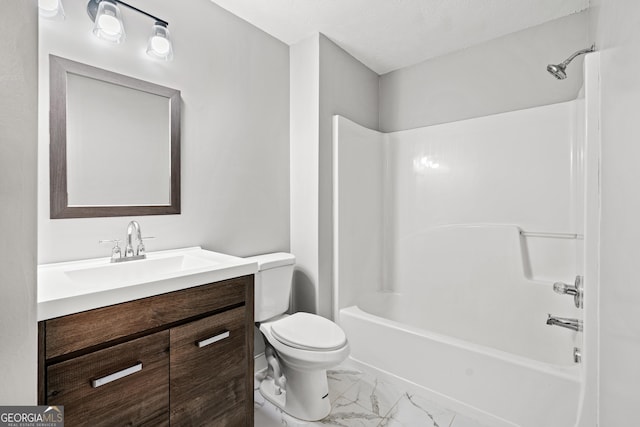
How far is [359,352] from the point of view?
225cm

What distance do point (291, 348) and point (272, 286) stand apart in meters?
0.41

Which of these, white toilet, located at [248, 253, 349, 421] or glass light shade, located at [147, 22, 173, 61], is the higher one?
glass light shade, located at [147, 22, 173, 61]

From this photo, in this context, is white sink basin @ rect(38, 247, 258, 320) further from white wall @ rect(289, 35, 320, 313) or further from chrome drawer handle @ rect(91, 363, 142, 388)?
white wall @ rect(289, 35, 320, 313)

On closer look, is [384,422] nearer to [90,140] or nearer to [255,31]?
[90,140]

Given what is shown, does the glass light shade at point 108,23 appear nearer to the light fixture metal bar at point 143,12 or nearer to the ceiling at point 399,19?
the light fixture metal bar at point 143,12

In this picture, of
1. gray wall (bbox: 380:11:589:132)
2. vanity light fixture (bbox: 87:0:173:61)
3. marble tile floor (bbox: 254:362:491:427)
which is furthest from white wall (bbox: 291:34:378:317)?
vanity light fixture (bbox: 87:0:173:61)

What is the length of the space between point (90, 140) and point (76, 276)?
0.62 meters

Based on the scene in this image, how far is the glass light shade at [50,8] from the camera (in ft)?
4.16

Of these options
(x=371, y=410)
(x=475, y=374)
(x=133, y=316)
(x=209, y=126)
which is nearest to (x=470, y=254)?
(x=475, y=374)

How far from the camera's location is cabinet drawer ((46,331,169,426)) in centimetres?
96

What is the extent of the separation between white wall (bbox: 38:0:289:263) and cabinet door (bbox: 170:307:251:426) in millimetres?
607

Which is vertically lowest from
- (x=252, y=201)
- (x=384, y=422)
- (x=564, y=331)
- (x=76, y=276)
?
(x=384, y=422)

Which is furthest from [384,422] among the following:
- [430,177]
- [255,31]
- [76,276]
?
[255,31]

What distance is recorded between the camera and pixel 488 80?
2441mm
